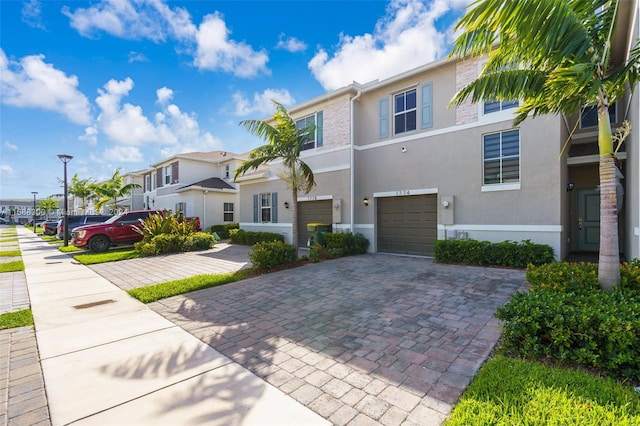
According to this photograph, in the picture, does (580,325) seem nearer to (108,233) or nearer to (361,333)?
(361,333)

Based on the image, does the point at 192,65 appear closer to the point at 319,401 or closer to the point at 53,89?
the point at 53,89

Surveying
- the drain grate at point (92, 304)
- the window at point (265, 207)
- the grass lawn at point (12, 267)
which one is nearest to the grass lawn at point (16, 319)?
the drain grate at point (92, 304)

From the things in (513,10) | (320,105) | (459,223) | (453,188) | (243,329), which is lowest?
(243,329)

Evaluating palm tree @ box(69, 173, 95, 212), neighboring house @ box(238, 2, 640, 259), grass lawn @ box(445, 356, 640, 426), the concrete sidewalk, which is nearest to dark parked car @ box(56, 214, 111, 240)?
palm tree @ box(69, 173, 95, 212)

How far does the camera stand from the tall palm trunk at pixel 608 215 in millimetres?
4105

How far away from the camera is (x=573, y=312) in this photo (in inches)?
130

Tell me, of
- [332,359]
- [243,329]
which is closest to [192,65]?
[243,329]

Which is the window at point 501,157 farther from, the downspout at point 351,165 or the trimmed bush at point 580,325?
the trimmed bush at point 580,325

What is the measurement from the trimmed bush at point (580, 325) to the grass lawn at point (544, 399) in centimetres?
25

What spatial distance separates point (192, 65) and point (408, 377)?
14696mm

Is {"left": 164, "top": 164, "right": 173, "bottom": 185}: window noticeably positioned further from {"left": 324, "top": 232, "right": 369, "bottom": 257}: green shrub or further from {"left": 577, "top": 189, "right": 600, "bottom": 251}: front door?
{"left": 577, "top": 189, "right": 600, "bottom": 251}: front door

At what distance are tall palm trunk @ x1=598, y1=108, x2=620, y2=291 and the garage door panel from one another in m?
6.72

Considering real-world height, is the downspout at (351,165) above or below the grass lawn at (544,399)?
above

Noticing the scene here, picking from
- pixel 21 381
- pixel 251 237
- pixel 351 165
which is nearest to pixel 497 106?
pixel 351 165
